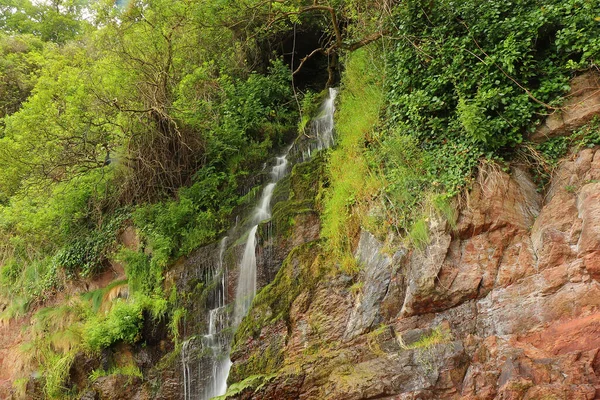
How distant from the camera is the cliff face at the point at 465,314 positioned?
5145 mm

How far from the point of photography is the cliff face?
514 centimetres

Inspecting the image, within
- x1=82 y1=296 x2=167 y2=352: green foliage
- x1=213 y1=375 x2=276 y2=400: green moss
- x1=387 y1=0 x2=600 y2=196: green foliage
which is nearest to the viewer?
x1=213 y1=375 x2=276 y2=400: green moss

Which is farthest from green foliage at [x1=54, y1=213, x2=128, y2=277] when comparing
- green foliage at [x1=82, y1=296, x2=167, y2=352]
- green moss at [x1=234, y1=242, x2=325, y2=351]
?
green moss at [x1=234, y1=242, x2=325, y2=351]

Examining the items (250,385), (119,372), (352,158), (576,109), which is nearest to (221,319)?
(250,385)

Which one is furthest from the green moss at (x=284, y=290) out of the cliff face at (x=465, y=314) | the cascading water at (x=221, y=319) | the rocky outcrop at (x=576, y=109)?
the rocky outcrop at (x=576, y=109)

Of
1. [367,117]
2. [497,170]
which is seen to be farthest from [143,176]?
[497,170]

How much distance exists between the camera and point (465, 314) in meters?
5.97

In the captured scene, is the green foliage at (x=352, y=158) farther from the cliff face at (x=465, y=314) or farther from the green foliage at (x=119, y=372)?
the green foliage at (x=119, y=372)

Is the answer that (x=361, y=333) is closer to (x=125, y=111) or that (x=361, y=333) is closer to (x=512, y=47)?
(x=512, y=47)

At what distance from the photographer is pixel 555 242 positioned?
572cm

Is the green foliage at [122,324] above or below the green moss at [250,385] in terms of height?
above

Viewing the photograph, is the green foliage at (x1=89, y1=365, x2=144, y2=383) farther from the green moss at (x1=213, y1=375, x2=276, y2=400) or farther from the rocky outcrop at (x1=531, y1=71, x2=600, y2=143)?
the rocky outcrop at (x1=531, y1=71, x2=600, y2=143)

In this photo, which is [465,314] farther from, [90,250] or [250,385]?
[90,250]

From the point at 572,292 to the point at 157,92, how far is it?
10.1m
